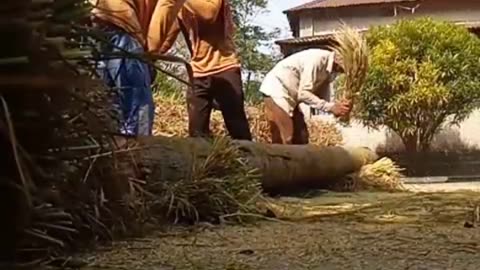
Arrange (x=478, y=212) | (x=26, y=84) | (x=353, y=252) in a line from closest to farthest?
(x=26, y=84), (x=353, y=252), (x=478, y=212)

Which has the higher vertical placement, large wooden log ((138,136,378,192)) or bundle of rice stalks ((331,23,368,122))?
bundle of rice stalks ((331,23,368,122))

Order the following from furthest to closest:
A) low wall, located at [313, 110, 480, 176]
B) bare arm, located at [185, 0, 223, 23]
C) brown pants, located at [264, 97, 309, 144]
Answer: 1. low wall, located at [313, 110, 480, 176]
2. brown pants, located at [264, 97, 309, 144]
3. bare arm, located at [185, 0, 223, 23]

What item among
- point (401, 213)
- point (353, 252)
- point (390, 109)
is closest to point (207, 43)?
point (401, 213)

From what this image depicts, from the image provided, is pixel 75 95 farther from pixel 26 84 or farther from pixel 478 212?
pixel 478 212

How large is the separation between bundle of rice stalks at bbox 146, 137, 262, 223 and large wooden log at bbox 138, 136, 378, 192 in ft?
0.14

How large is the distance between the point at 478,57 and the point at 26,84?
666 inches

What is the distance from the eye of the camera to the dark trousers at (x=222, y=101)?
Result: 646 centimetres

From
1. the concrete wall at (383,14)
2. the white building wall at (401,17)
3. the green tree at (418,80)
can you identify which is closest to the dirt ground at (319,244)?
the green tree at (418,80)

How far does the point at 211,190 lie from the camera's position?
13.8ft

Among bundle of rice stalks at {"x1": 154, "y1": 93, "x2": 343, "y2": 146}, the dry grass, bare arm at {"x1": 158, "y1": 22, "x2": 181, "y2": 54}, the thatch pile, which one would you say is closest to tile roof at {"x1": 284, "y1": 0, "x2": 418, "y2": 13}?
the thatch pile

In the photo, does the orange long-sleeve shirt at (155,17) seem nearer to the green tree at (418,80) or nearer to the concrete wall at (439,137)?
the green tree at (418,80)

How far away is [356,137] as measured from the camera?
20.1 m

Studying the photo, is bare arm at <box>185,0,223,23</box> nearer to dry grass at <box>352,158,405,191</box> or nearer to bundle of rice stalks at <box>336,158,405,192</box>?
bundle of rice stalks at <box>336,158,405,192</box>

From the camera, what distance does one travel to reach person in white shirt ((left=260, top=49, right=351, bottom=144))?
8.49 m
